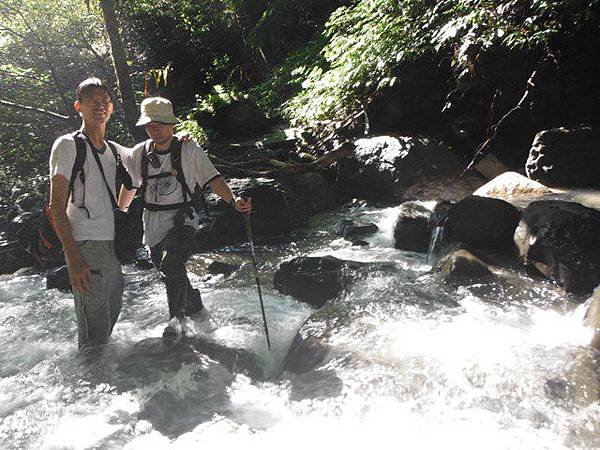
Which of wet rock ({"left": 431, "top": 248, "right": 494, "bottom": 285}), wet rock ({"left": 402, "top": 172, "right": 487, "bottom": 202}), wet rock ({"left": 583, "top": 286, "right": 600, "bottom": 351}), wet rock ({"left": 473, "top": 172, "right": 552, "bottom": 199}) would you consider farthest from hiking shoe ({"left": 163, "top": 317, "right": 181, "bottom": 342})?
wet rock ({"left": 402, "top": 172, "right": 487, "bottom": 202})

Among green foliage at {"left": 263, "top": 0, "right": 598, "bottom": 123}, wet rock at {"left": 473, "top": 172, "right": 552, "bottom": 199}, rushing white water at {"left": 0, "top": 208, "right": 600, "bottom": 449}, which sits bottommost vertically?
rushing white water at {"left": 0, "top": 208, "right": 600, "bottom": 449}

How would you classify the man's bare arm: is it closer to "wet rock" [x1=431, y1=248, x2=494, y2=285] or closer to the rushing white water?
the rushing white water

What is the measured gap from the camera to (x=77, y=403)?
3859 mm

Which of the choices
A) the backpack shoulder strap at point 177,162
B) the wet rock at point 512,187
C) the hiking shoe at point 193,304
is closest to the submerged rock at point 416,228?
the wet rock at point 512,187

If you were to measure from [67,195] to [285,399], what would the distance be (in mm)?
2483

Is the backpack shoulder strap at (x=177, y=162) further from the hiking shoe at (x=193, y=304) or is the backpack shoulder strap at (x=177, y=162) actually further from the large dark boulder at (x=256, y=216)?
the large dark boulder at (x=256, y=216)

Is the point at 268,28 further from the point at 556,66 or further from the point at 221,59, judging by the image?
the point at 556,66

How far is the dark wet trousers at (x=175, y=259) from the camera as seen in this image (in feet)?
14.5

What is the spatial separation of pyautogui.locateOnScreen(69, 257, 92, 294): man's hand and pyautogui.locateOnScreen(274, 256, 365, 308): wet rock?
9.92 feet

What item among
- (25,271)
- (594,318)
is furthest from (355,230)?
(25,271)

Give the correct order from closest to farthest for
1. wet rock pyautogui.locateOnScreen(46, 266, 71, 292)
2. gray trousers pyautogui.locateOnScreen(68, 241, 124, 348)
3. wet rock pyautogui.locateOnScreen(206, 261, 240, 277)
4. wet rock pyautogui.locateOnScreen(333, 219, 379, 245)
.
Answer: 1. gray trousers pyautogui.locateOnScreen(68, 241, 124, 348)
2. wet rock pyautogui.locateOnScreen(206, 261, 240, 277)
3. wet rock pyautogui.locateOnScreen(46, 266, 71, 292)
4. wet rock pyautogui.locateOnScreen(333, 219, 379, 245)

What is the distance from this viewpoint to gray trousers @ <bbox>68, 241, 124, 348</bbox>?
379 cm

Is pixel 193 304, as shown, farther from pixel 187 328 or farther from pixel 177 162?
pixel 177 162

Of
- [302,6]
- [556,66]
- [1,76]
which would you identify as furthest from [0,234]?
[302,6]
